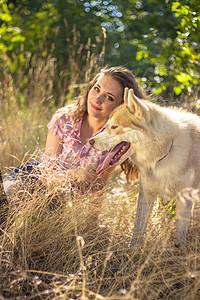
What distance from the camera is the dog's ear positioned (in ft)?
7.13

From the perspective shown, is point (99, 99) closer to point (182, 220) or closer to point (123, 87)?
point (123, 87)

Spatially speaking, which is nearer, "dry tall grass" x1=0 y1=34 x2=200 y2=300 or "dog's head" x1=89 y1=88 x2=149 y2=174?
"dry tall grass" x1=0 y1=34 x2=200 y2=300

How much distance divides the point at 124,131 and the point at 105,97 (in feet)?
2.23

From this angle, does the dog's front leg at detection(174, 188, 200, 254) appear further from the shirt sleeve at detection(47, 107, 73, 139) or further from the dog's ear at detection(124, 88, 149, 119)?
the shirt sleeve at detection(47, 107, 73, 139)

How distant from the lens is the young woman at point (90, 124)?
9.37 feet

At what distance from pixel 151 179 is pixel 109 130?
0.48 meters

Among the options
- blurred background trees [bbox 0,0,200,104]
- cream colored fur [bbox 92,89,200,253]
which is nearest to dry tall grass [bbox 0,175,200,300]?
cream colored fur [bbox 92,89,200,253]

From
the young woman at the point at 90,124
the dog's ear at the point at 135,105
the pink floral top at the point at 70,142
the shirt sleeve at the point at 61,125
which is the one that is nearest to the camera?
the dog's ear at the point at 135,105

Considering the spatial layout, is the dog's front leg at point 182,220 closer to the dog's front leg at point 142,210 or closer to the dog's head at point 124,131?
the dog's front leg at point 142,210

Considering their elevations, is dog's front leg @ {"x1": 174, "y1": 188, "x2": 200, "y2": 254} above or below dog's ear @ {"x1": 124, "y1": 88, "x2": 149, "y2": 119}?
below

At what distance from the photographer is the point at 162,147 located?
2.33 m

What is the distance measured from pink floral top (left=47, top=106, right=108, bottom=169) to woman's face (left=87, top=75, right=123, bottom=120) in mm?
275

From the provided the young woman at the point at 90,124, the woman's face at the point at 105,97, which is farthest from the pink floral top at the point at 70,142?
the woman's face at the point at 105,97

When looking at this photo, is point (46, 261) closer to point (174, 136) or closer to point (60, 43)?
point (174, 136)
